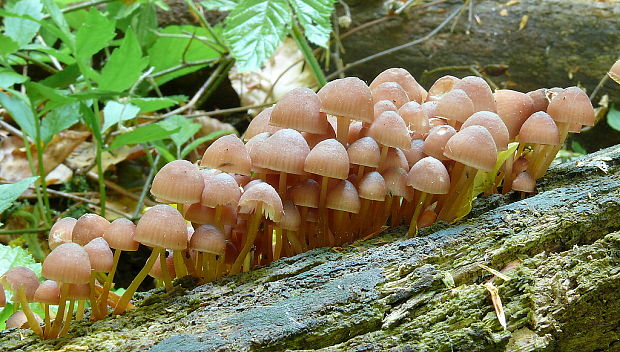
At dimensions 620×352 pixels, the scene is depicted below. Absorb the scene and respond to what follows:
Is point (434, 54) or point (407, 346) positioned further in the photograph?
point (434, 54)

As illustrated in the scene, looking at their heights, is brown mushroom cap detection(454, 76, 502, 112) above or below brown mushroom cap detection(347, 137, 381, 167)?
above

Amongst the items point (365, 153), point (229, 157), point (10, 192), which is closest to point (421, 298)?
point (365, 153)

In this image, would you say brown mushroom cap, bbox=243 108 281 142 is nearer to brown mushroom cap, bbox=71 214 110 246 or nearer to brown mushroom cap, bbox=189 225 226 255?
brown mushroom cap, bbox=189 225 226 255

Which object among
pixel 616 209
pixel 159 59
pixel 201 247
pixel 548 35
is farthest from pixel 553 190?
pixel 159 59

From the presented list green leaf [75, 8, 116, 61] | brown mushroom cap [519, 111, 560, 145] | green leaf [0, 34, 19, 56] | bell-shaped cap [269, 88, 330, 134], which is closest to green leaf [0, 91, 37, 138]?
green leaf [0, 34, 19, 56]

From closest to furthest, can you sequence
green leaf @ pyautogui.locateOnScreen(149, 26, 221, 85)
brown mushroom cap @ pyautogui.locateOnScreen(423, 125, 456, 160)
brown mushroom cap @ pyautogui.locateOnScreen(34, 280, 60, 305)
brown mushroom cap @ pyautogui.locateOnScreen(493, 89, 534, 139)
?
brown mushroom cap @ pyautogui.locateOnScreen(34, 280, 60, 305), brown mushroom cap @ pyautogui.locateOnScreen(423, 125, 456, 160), brown mushroom cap @ pyautogui.locateOnScreen(493, 89, 534, 139), green leaf @ pyautogui.locateOnScreen(149, 26, 221, 85)

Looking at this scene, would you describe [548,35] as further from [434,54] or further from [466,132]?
[466,132]

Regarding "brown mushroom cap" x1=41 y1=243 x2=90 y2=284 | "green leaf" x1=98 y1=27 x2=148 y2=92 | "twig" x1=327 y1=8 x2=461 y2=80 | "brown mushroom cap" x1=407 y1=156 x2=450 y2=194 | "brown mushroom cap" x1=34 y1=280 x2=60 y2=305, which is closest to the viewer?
"brown mushroom cap" x1=41 y1=243 x2=90 y2=284
